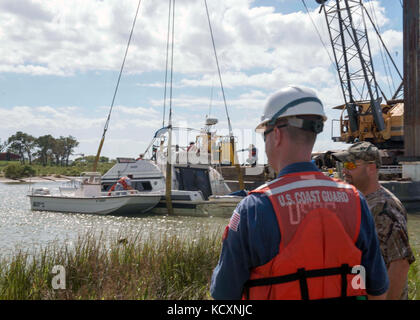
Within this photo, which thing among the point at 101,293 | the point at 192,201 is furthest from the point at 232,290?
the point at 192,201

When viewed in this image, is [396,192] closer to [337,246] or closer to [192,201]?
[192,201]

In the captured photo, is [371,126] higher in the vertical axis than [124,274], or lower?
higher

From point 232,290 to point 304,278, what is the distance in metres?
0.32

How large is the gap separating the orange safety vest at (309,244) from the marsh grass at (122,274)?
3.58 metres

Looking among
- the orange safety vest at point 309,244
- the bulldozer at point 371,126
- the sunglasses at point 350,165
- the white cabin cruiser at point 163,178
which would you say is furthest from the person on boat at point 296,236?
the bulldozer at point 371,126

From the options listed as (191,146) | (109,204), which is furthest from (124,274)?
(191,146)

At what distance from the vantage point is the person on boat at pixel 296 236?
1.74 m

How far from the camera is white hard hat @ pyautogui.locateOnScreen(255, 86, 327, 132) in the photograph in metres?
1.94

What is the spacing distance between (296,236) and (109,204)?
2064cm

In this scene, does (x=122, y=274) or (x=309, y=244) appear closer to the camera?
(x=309, y=244)

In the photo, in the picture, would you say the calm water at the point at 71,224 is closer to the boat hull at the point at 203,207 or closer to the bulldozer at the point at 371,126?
the boat hull at the point at 203,207

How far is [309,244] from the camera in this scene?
175 cm

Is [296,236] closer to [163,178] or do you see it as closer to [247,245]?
[247,245]
